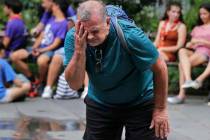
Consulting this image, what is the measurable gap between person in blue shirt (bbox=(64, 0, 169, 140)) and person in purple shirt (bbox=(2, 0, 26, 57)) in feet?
19.7

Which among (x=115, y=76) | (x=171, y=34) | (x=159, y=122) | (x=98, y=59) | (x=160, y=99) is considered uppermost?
(x=98, y=59)

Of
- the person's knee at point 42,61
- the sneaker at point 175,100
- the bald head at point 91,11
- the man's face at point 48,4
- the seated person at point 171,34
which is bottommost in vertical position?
the sneaker at point 175,100

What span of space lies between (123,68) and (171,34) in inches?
231

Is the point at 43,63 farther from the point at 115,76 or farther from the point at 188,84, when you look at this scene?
the point at 115,76

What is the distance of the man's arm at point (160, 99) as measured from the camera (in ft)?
12.4

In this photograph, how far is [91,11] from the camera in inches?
137

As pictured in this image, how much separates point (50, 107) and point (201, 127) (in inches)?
94.4

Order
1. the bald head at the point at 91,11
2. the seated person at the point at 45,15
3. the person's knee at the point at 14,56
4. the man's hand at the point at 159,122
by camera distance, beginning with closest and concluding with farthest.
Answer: the bald head at the point at 91,11
the man's hand at the point at 159,122
the person's knee at the point at 14,56
the seated person at the point at 45,15

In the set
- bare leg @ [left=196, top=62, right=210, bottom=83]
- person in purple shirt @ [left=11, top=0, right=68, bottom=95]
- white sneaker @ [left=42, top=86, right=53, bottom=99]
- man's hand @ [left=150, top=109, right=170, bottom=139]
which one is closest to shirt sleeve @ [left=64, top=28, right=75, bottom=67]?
man's hand @ [left=150, top=109, right=170, bottom=139]

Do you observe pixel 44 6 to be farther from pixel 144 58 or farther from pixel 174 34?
pixel 144 58

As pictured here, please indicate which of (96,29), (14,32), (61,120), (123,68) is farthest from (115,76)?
(14,32)

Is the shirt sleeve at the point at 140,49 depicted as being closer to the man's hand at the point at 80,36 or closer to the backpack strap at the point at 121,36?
the backpack strap at the point at 121,36

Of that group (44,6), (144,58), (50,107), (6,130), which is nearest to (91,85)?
(144,58)

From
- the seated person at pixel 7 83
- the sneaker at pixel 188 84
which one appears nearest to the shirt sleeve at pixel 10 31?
the seated person at pixel 7 83
